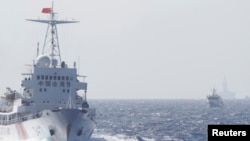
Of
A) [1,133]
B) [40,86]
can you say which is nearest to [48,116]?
[40,86]

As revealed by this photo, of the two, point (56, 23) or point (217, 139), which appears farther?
point (56, 23)

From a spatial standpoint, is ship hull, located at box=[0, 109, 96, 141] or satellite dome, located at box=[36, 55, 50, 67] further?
satellite dome, located at box=[36, 55, 50, 67]

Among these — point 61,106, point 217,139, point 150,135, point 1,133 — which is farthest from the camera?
→ point 150,135

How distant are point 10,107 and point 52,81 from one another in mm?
9717

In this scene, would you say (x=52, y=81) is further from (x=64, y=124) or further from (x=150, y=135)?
(x=150, y=135)

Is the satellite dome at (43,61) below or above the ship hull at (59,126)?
above

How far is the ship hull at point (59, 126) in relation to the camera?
56750mm

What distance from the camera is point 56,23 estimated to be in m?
69.6

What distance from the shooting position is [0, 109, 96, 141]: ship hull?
56.8 m

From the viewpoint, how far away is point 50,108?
62312 millimetres

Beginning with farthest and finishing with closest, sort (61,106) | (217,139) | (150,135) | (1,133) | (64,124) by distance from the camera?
(150,135), (1,133), (61,106), (64,124), (217,139)

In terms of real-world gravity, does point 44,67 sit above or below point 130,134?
above

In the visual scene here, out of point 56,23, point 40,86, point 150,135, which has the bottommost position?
point 150,135

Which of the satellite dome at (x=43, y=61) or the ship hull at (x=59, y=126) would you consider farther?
the satellite dome at (x=43, y=61)
